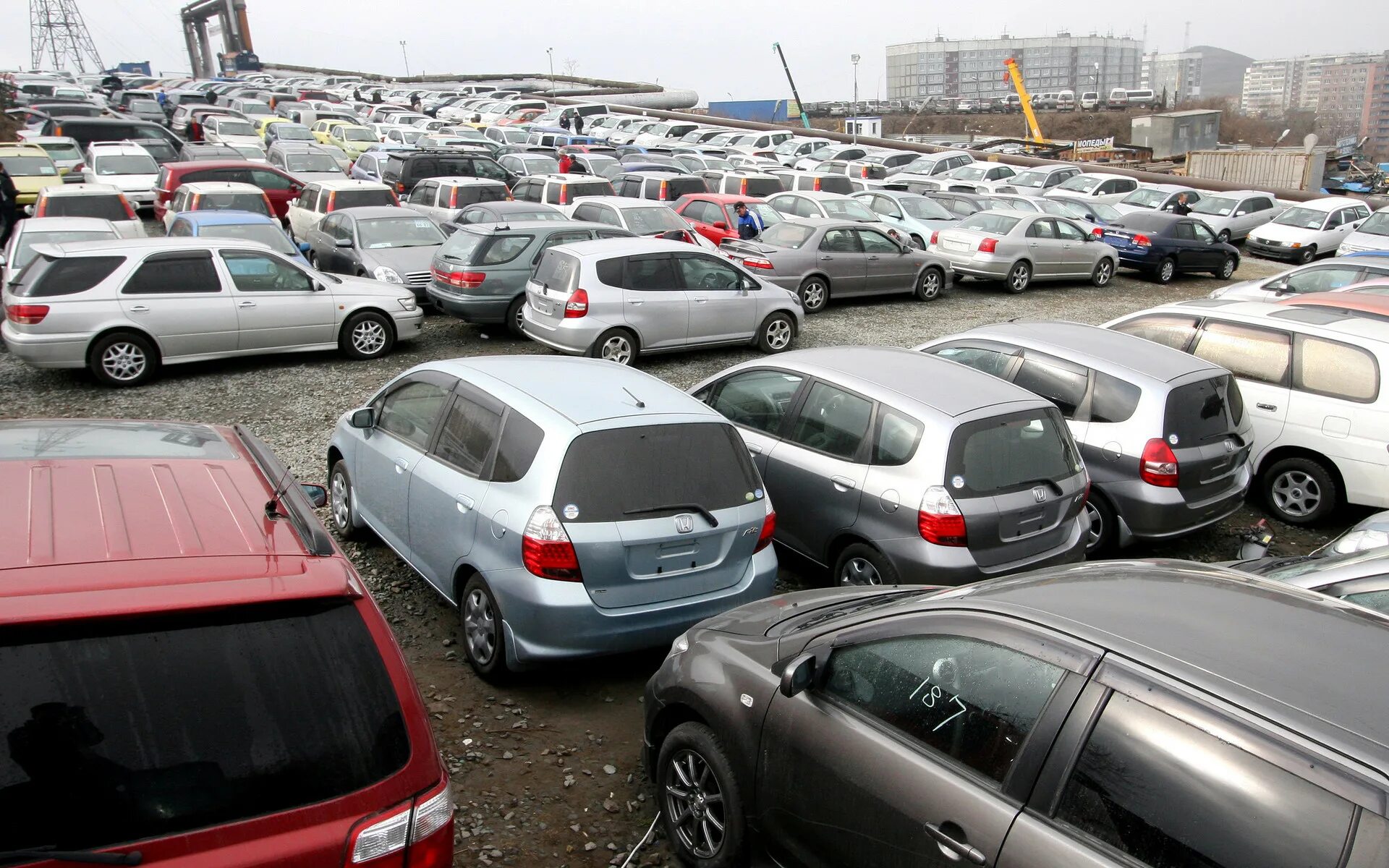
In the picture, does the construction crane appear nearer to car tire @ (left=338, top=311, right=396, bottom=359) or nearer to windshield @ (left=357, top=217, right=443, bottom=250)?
windshield @ (left=357, top=217, right=443, bottom=250)

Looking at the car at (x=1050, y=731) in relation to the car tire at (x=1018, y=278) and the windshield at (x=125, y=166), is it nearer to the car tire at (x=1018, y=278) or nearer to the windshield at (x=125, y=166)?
the car tire at (x=1018, y=278)

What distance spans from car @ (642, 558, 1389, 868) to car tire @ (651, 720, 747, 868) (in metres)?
0.01

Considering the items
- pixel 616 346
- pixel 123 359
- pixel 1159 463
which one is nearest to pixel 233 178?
pixel 123 359

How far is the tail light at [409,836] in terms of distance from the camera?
2.41 metres

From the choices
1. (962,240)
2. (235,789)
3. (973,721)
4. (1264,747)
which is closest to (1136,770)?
(1264,747)

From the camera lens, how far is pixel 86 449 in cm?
337

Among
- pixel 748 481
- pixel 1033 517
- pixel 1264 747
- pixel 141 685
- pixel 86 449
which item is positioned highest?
pixel 86 449

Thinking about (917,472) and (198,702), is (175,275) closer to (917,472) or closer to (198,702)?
(917,472)

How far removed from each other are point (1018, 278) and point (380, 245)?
1142 centimetres

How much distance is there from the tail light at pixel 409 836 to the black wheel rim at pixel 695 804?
1.46 meters

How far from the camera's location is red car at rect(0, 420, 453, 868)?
2119 millimetres

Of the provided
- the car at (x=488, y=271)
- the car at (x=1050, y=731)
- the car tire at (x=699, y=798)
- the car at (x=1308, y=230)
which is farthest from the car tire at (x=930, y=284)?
the car tire at (x=699, y=798)

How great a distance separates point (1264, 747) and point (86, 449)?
3.67m

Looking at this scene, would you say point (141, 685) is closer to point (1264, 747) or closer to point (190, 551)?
point (190, 551)
